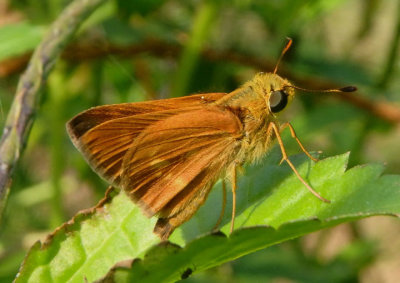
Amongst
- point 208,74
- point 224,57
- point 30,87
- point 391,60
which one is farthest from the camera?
point 208,74

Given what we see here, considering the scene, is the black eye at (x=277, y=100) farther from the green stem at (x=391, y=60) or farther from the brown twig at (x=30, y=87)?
the green stem at (x=391, y=60)

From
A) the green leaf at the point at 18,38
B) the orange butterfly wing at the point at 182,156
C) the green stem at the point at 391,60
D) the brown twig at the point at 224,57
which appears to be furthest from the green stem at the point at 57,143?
the green stem at the point at 391,60

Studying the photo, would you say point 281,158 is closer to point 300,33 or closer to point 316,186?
point 316,186

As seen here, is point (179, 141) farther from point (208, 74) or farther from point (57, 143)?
point (208, 74)

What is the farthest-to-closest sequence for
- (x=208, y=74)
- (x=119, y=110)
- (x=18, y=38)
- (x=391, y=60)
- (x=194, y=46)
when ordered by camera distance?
(x=208, y=74), (x=391, y=60), (x=194, y=46), (x=18, y=38), (x=119, y=110)

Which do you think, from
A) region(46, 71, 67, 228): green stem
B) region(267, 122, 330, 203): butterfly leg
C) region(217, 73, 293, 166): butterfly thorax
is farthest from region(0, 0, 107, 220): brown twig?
region(46, 71, 67, 228): green stem

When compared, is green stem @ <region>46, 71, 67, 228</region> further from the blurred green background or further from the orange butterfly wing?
the orange butterfly wing

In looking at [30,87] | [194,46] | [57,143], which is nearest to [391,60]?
[194,46]
